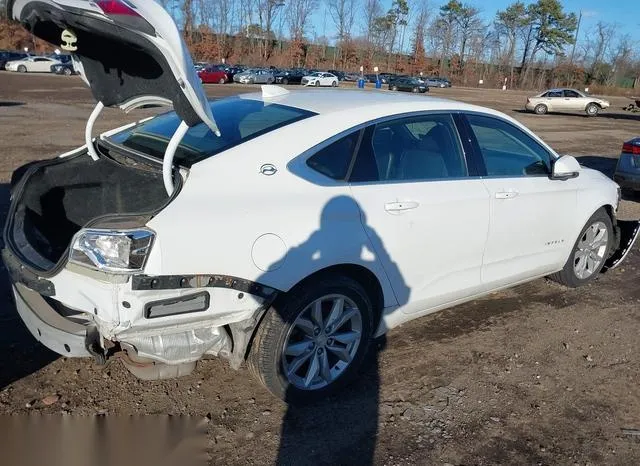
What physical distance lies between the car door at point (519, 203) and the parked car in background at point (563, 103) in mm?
32353

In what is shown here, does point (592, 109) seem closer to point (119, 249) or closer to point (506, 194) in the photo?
point (506, 194)

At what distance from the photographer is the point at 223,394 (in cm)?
342

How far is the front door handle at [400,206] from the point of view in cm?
340

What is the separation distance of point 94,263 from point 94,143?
149 centimetres

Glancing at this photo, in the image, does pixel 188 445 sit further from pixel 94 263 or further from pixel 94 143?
pixel 94 143

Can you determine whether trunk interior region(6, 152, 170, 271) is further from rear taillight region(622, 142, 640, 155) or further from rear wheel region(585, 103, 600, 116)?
rear wheel region(585, 103, 600, 116)

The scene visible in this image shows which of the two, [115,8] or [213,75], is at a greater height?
[115,8]

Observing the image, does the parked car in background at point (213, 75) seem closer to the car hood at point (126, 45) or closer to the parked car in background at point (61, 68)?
the parked car in background at point (61, 68)

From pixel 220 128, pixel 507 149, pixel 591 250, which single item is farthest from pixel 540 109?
pixel 220 128

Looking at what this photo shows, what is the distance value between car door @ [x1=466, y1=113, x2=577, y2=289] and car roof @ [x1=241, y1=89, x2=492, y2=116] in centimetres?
29

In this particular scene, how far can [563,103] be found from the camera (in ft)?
114

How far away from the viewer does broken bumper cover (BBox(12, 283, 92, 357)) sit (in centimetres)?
289

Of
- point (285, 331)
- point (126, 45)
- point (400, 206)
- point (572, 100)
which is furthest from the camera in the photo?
point (572, 100)

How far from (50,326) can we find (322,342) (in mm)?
1448
